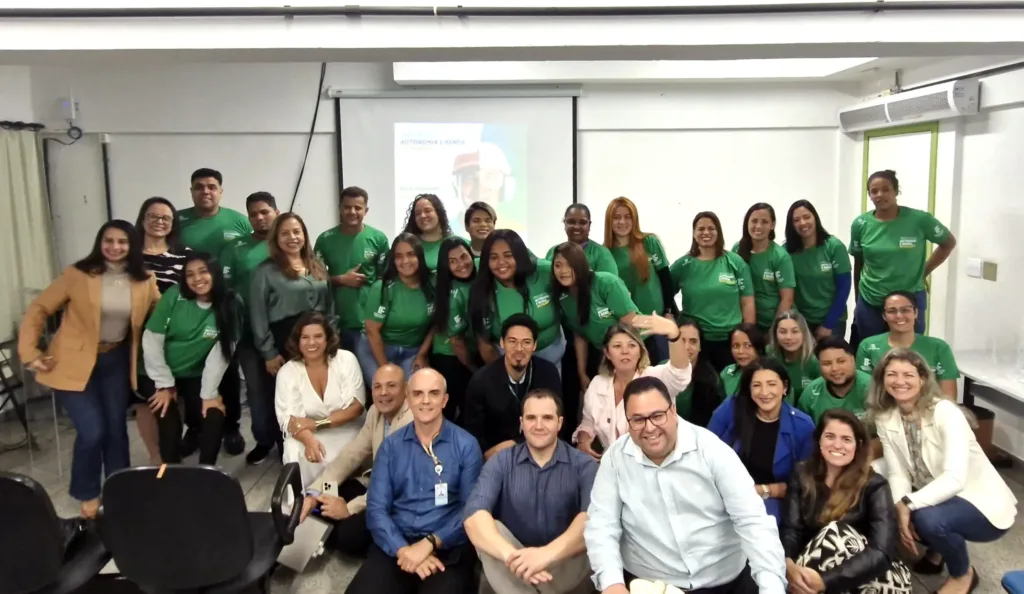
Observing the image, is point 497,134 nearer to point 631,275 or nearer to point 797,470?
point 631,275

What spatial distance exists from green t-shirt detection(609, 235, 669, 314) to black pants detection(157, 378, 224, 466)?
2.22 meters

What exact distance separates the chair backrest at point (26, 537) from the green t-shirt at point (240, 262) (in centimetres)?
199

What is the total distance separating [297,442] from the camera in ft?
11.2

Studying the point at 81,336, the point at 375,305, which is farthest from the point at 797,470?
the point at 81,336

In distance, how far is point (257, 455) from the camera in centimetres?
423

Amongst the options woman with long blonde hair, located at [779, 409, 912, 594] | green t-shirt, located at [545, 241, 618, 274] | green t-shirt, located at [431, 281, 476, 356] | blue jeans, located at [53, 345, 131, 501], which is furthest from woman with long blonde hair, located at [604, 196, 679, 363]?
blue jeans, located at [53, 345, 131, 501]

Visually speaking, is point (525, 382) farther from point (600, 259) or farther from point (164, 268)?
point (164, 268)

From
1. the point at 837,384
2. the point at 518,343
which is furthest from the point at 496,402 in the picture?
the point at 837,384

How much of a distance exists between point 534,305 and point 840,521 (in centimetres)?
157

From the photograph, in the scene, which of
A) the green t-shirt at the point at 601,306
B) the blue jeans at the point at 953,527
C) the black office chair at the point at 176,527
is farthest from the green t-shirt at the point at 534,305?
the blue jeans at the point at 953,527

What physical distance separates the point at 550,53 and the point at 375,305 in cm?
158

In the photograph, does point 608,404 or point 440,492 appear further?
point 608,404

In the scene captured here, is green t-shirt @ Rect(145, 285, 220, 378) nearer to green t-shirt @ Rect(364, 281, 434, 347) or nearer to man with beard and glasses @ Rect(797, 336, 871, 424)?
green t-shirt @ Rect(364, 281, 434, 347)

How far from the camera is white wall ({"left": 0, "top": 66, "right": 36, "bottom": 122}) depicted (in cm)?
534
